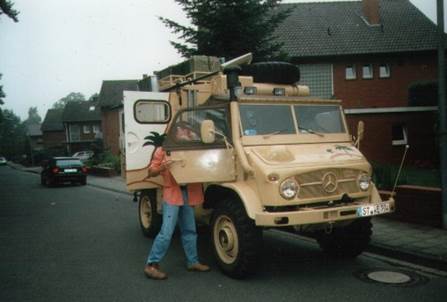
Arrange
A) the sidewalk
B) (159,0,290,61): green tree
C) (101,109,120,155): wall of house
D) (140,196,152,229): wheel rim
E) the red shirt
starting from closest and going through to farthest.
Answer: the red shirt
the sidewalk
(140,196,152,229): wheel rim
(159,0,290,61): green tree
(101,109,120,155): wall of house

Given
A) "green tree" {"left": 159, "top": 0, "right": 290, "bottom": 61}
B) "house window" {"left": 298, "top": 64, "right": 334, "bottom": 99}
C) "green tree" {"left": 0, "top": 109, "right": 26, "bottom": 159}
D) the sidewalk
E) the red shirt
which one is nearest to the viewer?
the red shirt

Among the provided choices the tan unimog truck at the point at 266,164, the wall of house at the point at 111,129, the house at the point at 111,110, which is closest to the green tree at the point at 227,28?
the tan unimog truck at the point at 266,164

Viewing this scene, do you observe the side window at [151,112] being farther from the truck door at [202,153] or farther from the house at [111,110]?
→ the house at [111,110]

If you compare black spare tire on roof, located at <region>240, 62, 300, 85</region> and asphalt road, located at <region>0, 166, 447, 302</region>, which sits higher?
black spare tire on roof, located at <region>240, 62, 300, 85</region>

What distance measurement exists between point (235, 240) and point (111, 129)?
5023cm

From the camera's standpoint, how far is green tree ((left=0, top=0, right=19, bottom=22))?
15.4m

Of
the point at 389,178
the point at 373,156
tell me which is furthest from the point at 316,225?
the point at 373,156

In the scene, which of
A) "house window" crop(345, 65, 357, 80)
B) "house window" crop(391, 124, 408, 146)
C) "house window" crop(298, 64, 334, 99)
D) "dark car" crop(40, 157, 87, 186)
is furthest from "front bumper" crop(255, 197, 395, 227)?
"house window" crop(345, 65, 357, 80)

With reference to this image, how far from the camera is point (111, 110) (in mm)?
53656

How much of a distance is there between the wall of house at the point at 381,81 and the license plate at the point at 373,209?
25.4 meters

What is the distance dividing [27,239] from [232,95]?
5303 millimetres

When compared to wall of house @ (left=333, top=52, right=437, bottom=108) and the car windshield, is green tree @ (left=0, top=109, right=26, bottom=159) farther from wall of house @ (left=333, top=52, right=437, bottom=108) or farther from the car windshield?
wall of house @ (left=333, top=52, right=437, bottom=108)

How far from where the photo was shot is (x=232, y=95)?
600 cm

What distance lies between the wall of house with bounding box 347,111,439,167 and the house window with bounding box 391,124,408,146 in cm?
42
